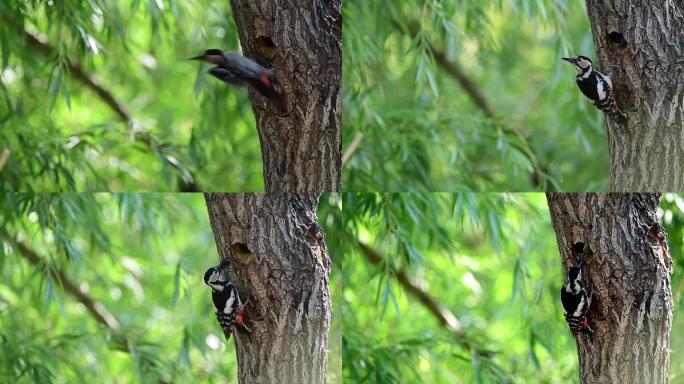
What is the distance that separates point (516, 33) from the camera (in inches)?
56.7

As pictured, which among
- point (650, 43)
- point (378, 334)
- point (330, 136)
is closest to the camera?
point (650, 43)

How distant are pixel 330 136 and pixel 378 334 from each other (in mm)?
380

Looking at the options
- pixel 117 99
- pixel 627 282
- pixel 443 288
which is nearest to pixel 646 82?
pixel 627 282

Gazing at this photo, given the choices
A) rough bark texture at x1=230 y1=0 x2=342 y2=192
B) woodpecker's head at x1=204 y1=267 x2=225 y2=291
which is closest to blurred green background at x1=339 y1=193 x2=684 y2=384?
rough bark texture at x1=230 y1=0 x2=342 y2=192

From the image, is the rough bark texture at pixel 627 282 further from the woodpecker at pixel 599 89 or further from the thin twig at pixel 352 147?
the thin twig at pixel 352 147

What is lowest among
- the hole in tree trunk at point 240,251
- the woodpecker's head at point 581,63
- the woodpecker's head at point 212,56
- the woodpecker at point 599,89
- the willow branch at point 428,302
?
the willow branch at point 428,302

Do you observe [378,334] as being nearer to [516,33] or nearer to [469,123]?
[469,123]

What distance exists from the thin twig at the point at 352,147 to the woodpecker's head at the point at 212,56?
28 cm

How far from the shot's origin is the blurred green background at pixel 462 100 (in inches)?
55.5

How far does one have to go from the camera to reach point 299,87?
1291 millimetres

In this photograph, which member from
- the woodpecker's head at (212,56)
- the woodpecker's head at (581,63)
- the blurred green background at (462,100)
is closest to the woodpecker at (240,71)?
the woodpecker's head at (212,56)

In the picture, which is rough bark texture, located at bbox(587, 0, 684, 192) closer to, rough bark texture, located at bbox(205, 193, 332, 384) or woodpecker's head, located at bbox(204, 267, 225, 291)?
rough bark texture, located at bbox(205, 193, 332, 384)

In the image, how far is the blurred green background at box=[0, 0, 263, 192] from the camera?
1.40m

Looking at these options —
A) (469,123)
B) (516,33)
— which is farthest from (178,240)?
(516,33)
